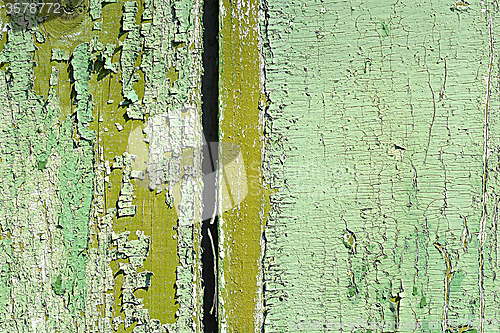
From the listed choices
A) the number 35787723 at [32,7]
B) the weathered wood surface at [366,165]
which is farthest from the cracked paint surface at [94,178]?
the weathered wood surface at [366,165]

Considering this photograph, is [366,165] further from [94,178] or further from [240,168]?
[94,178]

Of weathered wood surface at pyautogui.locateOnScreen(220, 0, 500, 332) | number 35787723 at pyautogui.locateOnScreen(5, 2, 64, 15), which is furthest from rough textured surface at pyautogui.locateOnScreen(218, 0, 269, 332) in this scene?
number 35787723 at pyautogui.locateOnScreen(5, 2, 64, 15)

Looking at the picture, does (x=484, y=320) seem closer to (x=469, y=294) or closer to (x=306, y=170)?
(x=469, y=294)

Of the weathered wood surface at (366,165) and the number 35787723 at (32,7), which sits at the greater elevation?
the number 35787723 at (32,7)

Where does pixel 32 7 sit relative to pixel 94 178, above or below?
above

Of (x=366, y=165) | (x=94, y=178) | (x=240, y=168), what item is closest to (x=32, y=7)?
(x=94, y=178)

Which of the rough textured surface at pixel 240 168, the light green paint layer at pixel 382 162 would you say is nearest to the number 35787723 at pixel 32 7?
the rough textured surface at pixel 240 168

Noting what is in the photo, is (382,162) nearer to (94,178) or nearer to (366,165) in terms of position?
(366,165)

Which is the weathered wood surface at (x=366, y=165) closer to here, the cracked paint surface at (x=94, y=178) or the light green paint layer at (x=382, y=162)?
the light green paint layer at (x=382, y=162)

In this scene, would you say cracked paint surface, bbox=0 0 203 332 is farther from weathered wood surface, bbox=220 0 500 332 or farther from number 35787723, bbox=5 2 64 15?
weathered wood surface, bbox=220 0 500 332
